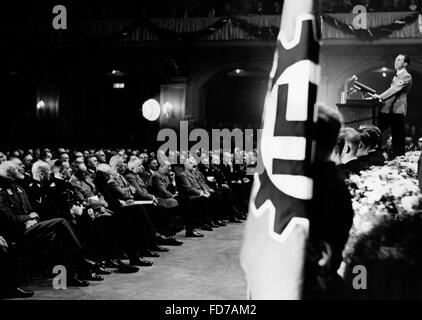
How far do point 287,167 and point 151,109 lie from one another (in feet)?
63.7

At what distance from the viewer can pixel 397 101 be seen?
270 inches

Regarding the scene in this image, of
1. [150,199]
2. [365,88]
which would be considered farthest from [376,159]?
[150,199]

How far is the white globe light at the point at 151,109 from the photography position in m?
20.6

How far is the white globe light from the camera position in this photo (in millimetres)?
20641

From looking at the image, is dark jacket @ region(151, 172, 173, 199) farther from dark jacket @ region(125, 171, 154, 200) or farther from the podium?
the podium

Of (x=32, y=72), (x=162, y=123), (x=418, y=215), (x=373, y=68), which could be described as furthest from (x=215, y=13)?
(x=418, y=215)

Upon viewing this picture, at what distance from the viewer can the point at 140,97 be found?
2300cm

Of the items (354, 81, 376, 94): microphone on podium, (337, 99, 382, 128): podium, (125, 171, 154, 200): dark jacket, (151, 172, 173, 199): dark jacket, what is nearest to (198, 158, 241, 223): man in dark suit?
(151, 172, 173, 199): dark jacket

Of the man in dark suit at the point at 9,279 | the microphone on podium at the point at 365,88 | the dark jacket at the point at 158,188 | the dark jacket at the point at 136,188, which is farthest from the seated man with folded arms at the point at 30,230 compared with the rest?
the microphone on podium at the point at 365,88

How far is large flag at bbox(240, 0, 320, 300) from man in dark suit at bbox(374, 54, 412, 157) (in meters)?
4.99

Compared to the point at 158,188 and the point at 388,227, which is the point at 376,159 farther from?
the point at 388,227

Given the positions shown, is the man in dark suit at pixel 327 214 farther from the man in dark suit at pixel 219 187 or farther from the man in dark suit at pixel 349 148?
the man in dark suit at pixel 219 187

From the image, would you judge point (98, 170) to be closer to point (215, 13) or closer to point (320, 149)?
point (320, 149)

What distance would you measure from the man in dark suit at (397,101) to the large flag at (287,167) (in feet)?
16.4
